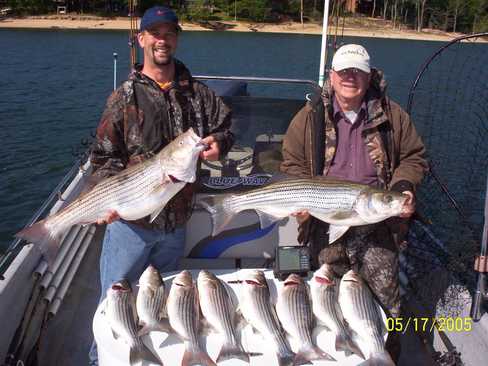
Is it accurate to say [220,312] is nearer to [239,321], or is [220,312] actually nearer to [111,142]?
[239,321]

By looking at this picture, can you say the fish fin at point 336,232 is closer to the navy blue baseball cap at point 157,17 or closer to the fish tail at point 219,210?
the fish tail at point 219,210

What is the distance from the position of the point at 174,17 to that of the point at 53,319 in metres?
2.86

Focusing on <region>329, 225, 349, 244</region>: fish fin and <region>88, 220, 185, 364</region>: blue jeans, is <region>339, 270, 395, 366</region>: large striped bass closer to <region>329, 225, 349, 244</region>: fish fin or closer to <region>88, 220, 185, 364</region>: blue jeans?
<region>329, 225, 349, 244</region>: fish fin

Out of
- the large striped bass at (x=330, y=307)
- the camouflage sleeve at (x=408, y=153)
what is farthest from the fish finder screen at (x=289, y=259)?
the camouflage sleeve at (x=408, y=153)

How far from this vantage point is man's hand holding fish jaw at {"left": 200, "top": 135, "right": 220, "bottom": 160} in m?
3.21

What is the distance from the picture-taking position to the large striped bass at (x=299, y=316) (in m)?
2.93

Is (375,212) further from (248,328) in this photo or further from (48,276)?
(48,276)

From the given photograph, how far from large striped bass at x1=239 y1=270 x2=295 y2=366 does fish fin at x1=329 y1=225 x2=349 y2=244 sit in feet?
1.82

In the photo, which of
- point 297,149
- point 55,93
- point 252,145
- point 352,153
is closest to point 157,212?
point 297,149

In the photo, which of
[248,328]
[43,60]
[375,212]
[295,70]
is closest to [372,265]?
[375,212]

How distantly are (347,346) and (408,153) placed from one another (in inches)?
54.3

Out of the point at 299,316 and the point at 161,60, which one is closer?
the point at 299,316
